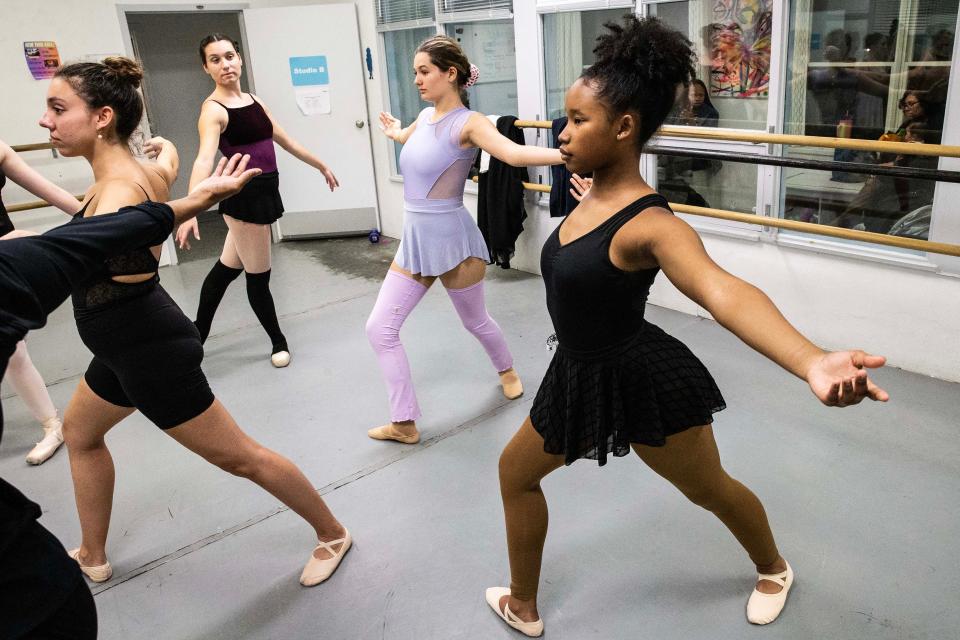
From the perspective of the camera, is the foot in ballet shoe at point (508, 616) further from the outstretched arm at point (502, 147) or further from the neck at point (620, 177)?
the outstretched arm at point (502, 147)

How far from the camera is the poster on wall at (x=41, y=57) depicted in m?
5.43

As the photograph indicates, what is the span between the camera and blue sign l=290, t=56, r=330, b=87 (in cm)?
620

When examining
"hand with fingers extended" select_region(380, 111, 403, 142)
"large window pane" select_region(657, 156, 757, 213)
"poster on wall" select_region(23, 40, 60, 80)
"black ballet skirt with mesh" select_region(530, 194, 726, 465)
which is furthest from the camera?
"poster on wall" select_region(23, 40, 60, 80)

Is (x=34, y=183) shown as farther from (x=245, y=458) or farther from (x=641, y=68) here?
(x=641, y=68)

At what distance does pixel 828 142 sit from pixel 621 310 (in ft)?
6.31

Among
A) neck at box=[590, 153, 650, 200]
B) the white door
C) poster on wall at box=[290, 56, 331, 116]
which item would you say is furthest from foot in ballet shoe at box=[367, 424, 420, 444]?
poster on wall at box=[290, 56, 331, 116]

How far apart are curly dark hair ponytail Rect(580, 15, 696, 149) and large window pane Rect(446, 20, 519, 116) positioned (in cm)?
365

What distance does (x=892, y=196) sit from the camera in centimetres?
352

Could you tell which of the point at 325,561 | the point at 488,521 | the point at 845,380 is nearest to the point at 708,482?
the point at 845,380

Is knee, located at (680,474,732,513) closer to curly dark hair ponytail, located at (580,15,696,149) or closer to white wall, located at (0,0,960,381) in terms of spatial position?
curly dark hair ponytail, located at (580,15,696,149)

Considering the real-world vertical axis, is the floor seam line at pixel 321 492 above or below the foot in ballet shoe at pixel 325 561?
below

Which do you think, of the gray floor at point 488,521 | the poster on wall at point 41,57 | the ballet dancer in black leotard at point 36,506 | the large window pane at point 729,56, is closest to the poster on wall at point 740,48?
the large window pane at point 729,56

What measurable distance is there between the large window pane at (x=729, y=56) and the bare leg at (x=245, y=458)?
2849 millimetres

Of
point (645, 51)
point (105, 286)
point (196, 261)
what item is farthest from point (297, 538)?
point (196, 261)
